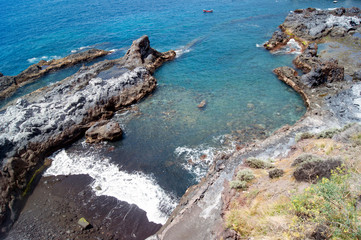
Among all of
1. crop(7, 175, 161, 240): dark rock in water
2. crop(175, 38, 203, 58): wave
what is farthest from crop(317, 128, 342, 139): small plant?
crop(175, 38, 203, 58): wave

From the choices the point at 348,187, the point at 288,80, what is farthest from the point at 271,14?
the point at 348,187

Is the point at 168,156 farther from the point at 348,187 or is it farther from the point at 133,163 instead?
the point at 348,187

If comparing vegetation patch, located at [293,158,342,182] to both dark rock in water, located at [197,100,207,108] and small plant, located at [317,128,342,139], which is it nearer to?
small plant, located at [317,128,342,139]

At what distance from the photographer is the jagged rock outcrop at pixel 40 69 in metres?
37.5

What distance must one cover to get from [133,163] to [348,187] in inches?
677

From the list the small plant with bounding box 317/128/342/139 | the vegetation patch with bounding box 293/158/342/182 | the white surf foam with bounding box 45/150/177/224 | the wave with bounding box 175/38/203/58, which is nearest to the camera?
the vegetation patch with bounding box 293/158/342/182

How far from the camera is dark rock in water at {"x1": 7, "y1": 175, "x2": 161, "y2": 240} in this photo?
16533 millimetres

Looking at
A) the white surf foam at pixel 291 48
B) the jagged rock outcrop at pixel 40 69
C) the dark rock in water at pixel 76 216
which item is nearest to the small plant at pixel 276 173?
the dark rock in water at pixel 76 216

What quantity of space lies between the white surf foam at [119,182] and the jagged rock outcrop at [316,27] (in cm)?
3483

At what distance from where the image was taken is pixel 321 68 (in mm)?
28969

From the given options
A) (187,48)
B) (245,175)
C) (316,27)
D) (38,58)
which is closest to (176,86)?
(187,48)

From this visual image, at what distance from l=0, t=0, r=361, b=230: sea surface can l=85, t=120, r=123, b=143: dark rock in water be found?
75 centimetres

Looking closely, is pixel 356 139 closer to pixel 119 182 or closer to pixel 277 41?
pixel 119 182

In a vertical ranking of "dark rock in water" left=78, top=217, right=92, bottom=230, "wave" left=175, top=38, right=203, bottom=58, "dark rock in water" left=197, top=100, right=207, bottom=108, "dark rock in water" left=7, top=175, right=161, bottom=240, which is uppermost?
"wave" left=175, top=38, right=203, bottom=58
